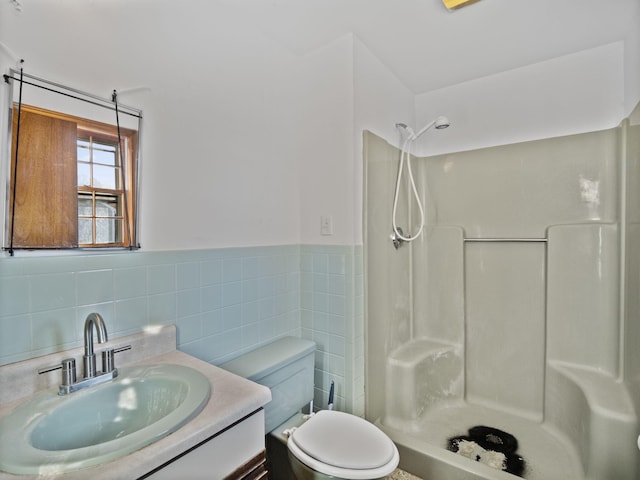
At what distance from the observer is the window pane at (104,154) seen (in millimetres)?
1114

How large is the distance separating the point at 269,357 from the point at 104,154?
3.57 feet

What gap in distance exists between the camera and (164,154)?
1305 mm

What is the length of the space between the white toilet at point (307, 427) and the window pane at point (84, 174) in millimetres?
920

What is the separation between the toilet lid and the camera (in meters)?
1.21

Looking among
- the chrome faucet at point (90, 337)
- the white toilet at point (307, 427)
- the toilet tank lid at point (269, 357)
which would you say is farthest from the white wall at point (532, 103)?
the chrome faucet at point (90, 337)

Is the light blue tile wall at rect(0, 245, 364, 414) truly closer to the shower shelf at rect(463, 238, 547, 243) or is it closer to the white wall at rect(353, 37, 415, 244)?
the white wall at rect(353, 37, 415, 244)

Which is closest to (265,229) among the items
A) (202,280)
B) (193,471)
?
(202,280)

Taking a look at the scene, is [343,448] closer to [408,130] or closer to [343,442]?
[343,442]

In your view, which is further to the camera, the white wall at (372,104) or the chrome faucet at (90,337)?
the white wall at (372,104)

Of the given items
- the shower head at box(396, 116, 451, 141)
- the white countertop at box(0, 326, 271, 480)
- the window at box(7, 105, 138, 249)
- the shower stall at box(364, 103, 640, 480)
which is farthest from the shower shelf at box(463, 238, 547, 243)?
the window at box(7, 105, 138, 249)

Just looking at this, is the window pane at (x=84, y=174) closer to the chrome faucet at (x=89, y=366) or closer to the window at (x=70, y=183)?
the window at (x=70, y=183)

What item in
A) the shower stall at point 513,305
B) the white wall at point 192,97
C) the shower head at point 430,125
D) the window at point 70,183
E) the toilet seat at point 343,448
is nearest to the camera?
the window at point 70,183

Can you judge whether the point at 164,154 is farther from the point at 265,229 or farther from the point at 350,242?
the point at 350,242

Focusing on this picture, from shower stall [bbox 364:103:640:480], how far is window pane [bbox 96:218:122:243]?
3.81 ft
